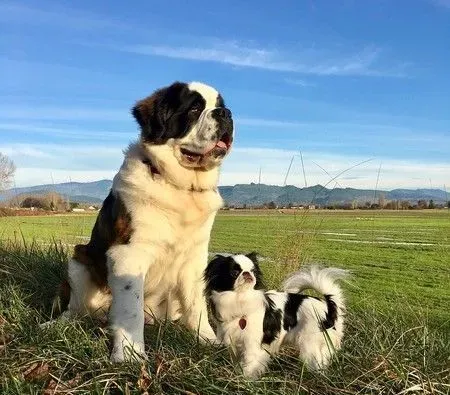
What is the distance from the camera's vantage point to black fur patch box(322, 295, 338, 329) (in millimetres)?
4602

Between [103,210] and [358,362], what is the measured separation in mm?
2491

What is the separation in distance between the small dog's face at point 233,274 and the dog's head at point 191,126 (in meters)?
0.81

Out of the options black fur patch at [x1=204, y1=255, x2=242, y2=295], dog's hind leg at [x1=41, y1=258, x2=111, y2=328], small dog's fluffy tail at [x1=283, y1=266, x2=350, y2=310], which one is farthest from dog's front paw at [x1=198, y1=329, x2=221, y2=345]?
dog's hind leg at [x1=41, y1=258, x2=111, y2=328]

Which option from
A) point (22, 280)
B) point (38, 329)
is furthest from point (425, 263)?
point (38, 329)

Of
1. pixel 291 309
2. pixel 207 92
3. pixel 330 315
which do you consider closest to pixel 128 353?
pixel 291 309

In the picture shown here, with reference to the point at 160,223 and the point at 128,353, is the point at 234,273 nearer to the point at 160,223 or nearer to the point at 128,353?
the point at 160,223

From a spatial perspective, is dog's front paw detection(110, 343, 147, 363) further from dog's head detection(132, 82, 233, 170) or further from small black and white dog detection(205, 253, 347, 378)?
dog's head detection(132, 82, 233, 170)

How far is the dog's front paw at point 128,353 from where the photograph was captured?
402cm

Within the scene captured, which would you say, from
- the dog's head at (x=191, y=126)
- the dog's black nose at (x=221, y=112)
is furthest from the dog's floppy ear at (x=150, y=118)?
the dog's black nose at (x=221, y=112)

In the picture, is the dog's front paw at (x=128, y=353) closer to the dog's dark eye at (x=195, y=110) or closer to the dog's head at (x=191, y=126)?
the dog's head at (x=191, y=126)

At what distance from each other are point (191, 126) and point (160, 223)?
85cm

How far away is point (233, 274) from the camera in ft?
15.5

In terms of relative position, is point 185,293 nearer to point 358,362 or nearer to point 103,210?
point 103,210

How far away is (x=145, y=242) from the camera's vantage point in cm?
468
